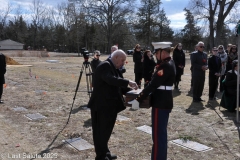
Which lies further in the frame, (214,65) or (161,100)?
(214,65)

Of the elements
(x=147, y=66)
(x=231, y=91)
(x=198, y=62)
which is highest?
(x=198, y=62)

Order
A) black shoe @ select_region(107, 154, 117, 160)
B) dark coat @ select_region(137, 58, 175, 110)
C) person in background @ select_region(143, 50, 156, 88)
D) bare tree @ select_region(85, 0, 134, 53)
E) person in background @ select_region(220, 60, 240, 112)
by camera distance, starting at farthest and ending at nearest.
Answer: bare tree @ select_region(85, 0, 134, 53), person in background @ select_region(143, 50, 156, 88), person in background @ select_region(220, 60, 240, 112), black shoe @ select_region(107, 154, 117, 160), dark coat @ select_region(137, 58, 175, 110)

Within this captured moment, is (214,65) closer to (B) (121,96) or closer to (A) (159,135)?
(B) (121,96)

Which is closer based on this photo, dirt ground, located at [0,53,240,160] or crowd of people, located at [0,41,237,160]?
crowd of people, located at [0,41,237,160]

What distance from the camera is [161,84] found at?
3.48 metres

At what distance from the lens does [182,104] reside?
7.96 meters

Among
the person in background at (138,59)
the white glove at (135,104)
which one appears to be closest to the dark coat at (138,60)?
the person in background at (138,59)

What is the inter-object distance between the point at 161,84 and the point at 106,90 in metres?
0.76

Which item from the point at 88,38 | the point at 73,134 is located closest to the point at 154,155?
the point at 73,134

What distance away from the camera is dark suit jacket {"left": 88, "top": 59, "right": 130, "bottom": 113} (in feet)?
11.9

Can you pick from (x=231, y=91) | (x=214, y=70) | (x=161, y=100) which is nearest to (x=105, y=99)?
(x=161, y=100)

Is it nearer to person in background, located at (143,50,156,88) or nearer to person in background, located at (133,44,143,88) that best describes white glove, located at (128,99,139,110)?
person in background, located at (143,50,156,88)

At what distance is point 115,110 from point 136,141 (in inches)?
52.1

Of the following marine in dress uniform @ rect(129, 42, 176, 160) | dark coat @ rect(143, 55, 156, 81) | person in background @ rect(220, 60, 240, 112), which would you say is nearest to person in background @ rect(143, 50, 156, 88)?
dark coat @ rect(143, 55, 156, 81)
